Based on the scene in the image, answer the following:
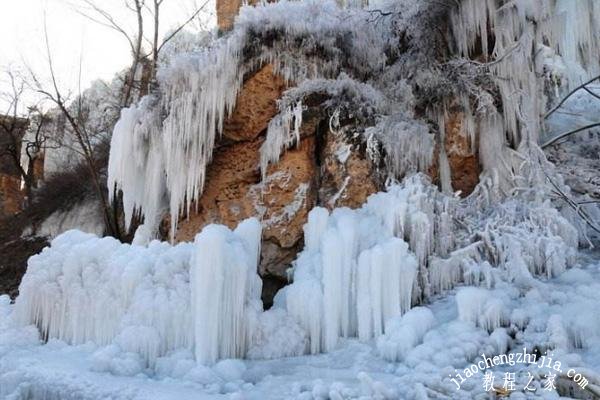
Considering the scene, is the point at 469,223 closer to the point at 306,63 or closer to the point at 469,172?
the point at 469,172

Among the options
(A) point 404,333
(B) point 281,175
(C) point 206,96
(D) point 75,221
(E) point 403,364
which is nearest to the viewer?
(E) point 403,364

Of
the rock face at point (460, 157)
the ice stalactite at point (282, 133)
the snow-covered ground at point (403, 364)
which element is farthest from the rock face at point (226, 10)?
the snow-covered ground at point (403, 364)

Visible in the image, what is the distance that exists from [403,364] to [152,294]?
2679 mm

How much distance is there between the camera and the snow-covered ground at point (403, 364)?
3.77 m

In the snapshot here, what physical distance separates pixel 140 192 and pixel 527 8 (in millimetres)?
6261

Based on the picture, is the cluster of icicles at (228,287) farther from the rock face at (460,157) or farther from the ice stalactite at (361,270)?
the rock face at (460,157)

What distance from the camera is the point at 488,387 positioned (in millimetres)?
3654

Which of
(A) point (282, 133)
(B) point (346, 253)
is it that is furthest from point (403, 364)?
(A) point (282, 133)

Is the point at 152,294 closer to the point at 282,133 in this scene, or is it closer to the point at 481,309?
the point at 282,133

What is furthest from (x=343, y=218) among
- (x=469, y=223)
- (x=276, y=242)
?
(x=469, y=223)

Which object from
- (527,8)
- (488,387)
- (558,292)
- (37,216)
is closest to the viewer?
(488,387)

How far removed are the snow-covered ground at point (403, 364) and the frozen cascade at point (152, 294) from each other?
9.8 inches

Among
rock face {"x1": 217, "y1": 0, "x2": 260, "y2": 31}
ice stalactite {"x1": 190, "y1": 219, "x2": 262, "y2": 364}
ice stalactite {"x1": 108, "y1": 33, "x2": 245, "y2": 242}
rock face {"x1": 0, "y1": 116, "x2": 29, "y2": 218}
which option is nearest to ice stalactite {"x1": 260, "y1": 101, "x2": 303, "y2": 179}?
ice stalactite {"x1": 108, "y1": 33, "x2": 245, "y2": 242}

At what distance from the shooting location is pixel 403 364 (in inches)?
168
